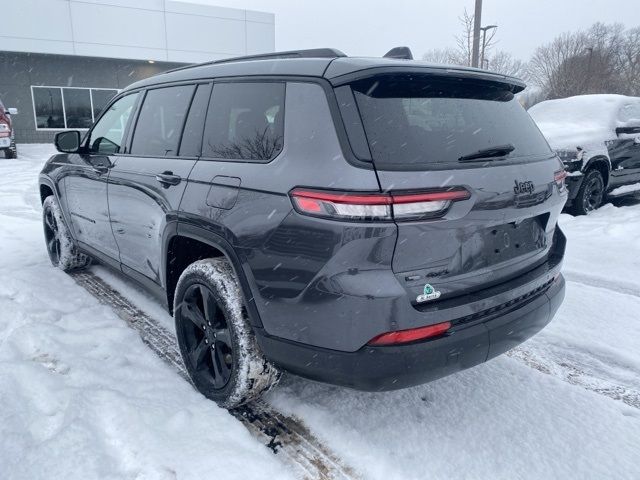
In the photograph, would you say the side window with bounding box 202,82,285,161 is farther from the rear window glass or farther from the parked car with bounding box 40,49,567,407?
the rear window glass

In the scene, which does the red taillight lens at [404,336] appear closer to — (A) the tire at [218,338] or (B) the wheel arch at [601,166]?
(A) the tire at [218,338]

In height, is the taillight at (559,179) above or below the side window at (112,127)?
below

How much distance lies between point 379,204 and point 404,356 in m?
0.61

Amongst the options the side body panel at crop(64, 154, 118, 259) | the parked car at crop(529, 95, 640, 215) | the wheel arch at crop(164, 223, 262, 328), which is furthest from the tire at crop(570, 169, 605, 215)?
the side body panel at crop(64, 154, 118, 259)

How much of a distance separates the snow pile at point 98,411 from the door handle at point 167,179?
1.09 metres

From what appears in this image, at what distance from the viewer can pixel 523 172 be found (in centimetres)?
232

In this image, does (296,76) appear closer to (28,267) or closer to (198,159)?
(198,159)

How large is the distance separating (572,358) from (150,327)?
2866 mm

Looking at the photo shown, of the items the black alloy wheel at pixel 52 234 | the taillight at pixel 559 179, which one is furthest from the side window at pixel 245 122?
the black alloy wheel at pixel 52 234

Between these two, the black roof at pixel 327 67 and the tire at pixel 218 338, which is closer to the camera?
the black roof at pixel 327 67

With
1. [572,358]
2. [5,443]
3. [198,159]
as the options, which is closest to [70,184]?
[198,159]

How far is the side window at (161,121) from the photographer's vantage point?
2.99m

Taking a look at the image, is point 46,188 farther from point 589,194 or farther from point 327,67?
point 589,194

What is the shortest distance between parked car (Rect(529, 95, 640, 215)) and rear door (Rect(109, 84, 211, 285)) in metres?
5.57
